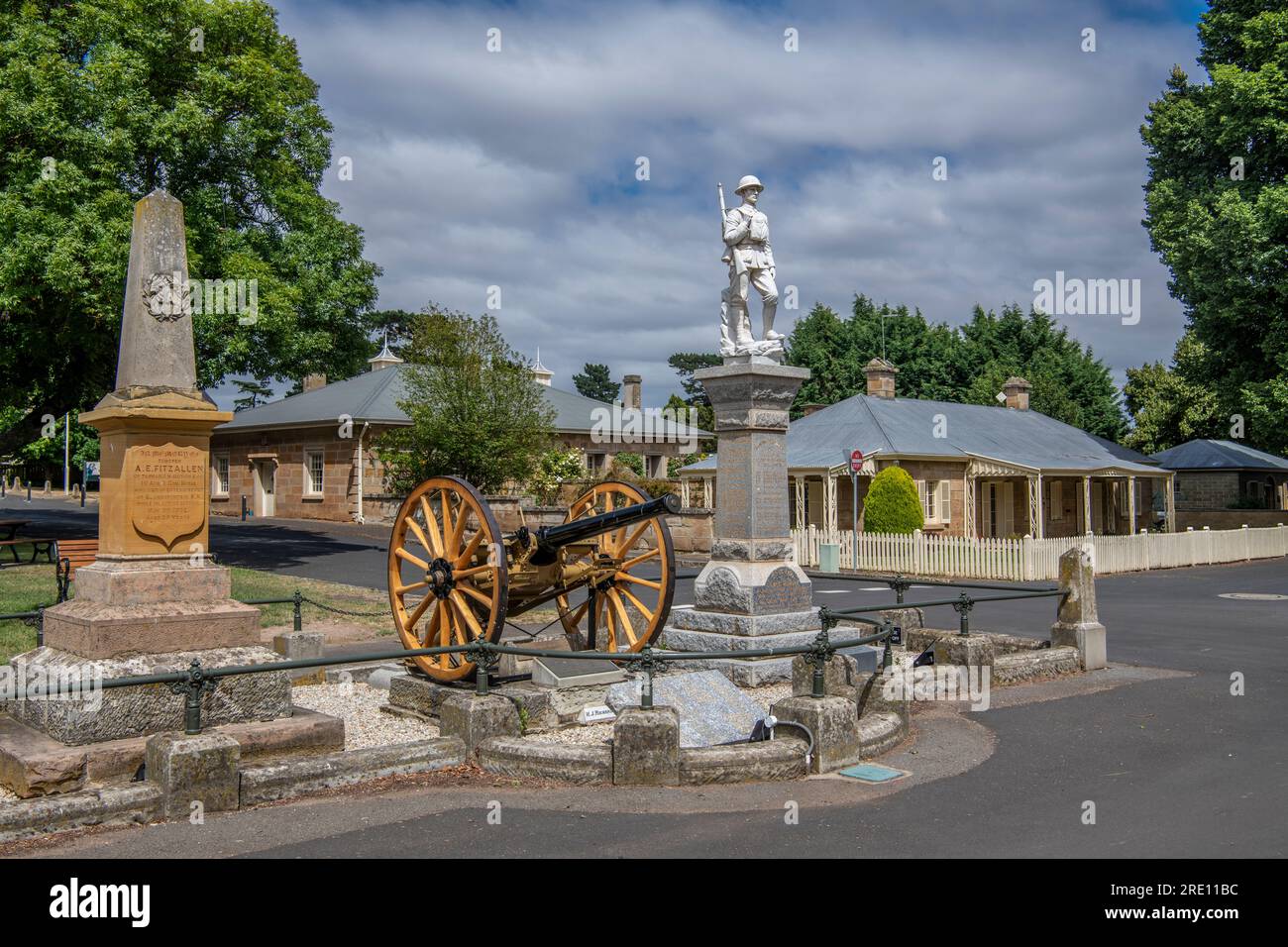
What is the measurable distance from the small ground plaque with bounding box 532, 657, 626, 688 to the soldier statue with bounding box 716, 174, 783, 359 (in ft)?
12.5

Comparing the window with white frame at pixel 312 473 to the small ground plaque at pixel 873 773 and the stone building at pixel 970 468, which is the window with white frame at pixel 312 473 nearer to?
the stone building at pixel 970 468

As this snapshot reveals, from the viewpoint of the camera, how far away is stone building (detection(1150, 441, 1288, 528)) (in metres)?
37.0

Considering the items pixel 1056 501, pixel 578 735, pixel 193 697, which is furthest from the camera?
pixel 1056 501

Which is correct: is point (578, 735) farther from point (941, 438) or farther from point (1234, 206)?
point (941, 438)

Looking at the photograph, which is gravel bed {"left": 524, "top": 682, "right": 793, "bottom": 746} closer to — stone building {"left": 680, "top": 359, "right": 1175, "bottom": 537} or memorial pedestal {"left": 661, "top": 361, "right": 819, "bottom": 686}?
memorial pedestal {"left": 661, "top": 361, "right": 819, "bottom": 686}

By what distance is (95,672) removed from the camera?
261 inches

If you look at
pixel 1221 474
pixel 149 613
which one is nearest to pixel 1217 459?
pixel 1221 474

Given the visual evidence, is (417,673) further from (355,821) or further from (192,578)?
(355,821)

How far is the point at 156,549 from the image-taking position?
7.20 m

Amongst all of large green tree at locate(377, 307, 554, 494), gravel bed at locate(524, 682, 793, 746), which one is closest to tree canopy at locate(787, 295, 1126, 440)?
large green tree at locate(377, 307, 554, 494)

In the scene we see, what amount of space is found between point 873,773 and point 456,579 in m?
3.59

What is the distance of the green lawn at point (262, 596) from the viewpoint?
12359 mm

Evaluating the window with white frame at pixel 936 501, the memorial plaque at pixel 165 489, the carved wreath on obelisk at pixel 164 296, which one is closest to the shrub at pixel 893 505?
the window with white frame at pixel 936 501
